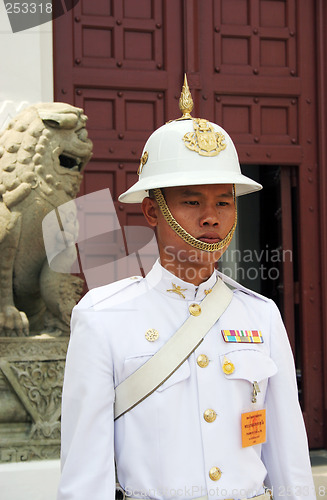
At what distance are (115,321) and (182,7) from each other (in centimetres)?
375

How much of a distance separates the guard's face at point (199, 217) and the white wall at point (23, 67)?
9.40 ft

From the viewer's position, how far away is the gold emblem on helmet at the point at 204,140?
1.88 meters

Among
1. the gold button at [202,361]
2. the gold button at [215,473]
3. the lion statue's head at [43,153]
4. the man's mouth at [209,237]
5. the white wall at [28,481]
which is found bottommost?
the white wall at [28,481]

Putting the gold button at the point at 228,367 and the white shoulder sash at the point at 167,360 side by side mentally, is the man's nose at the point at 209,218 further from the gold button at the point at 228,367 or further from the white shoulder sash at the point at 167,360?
the gold button at the point at 228,367

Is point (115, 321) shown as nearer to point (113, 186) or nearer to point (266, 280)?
point (113, 186)

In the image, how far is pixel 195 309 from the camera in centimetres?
189

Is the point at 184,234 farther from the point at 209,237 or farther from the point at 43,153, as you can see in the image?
the point at 43,153

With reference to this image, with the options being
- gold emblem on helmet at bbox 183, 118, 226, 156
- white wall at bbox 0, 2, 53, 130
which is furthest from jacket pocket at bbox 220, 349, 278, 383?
white wall at bbox 0, 2, 53, 130

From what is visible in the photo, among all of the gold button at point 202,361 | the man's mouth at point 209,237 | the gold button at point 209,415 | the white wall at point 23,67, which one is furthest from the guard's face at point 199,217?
the white wall at point 23,67

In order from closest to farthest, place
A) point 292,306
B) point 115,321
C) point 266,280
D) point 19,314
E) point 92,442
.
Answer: point 92,442
point 115,321
point 19,314
point 292,306
point 266,280

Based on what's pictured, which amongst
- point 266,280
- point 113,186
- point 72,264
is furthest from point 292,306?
point 72,264

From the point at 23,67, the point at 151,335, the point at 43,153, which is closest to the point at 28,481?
the point at 43,153

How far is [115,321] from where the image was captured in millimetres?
1823

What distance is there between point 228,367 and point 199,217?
1.16 ft
